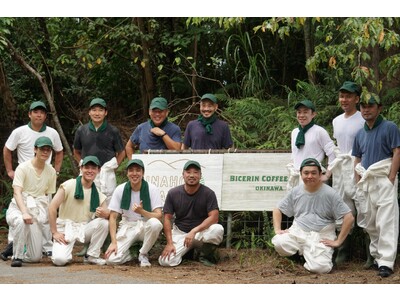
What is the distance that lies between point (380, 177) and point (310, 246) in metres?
1.07

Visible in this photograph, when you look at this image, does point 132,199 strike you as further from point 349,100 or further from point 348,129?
point 349,100

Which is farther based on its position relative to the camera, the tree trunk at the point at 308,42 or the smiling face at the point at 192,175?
the tree trunk at the point at 308,42

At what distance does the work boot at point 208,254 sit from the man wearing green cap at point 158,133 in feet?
4.99

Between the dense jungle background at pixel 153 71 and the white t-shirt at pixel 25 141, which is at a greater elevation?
the dense jungle background at pixel 153 71

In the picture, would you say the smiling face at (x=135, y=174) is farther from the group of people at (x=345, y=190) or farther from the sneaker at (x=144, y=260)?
the group of people at (x=345, y=190)

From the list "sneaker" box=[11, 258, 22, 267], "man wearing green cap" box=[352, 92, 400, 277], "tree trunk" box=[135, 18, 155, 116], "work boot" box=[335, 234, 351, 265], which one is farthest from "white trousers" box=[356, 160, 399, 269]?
"tree trunk" box=[135, 18, 155, 116]

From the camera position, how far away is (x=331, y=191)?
8469mm

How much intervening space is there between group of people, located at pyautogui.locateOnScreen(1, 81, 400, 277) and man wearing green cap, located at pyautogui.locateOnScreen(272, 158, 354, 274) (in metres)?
0.01

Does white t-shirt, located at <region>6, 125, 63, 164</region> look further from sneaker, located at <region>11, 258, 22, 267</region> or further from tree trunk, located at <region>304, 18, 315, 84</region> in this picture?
tree trunk, located at <region>304, 18, 315, 84</region>

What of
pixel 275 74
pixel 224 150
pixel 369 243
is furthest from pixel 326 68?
pixel 369 243

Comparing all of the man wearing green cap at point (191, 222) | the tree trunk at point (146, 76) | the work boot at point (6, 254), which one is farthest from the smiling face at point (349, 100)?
the tree trunk at point (146, 76)

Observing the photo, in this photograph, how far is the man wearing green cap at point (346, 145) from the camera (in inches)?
342

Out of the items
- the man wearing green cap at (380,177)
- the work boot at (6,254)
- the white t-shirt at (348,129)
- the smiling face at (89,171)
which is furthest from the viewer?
the work boot at (6,254)

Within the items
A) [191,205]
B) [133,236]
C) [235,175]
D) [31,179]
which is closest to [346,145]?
[235,175]
